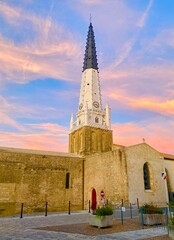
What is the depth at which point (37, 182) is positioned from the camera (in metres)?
23.6

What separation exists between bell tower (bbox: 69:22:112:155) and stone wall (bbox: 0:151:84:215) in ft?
26.6

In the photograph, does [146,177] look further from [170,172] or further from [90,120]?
[90,120]

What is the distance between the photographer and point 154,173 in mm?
24219

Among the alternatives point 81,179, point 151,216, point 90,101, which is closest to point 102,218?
point 151,216

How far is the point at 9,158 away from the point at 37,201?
567 cm

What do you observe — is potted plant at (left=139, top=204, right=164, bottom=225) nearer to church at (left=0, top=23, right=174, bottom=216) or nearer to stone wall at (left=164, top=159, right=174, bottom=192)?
church at (left=0, top=23, right=174, bottom=216)

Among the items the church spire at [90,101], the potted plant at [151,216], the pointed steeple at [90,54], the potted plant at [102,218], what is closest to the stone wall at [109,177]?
the potted plant at [151,216]

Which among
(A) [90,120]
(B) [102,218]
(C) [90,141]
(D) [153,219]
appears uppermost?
(A) [90,120]

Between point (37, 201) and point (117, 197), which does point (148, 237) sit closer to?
point (117, 197)

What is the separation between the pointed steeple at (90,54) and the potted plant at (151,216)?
34.3 meters

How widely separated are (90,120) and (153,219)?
26971 millimetres

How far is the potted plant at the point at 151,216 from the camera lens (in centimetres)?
1059

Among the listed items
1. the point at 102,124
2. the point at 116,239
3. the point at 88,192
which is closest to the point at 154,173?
the point at 88,192

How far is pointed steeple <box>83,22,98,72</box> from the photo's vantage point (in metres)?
42.0
